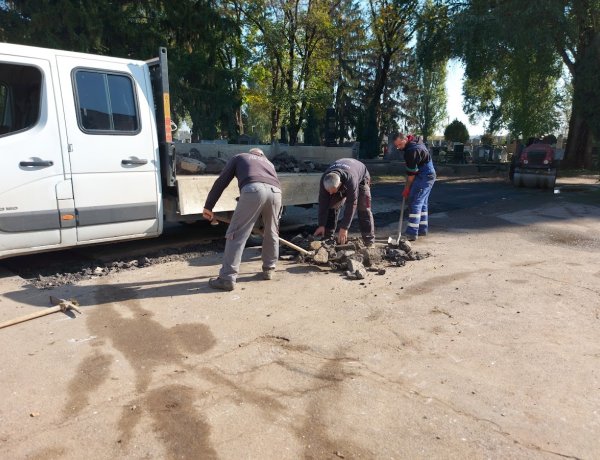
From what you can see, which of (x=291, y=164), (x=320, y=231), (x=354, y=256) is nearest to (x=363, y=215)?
(x=320, y=231)

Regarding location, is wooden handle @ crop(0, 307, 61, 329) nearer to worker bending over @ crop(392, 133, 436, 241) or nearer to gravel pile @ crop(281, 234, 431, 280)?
gravel pile @ crop(281, 234, 431, 280)

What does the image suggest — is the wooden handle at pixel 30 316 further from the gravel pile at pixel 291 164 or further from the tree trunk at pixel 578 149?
the tree trunk at pixel 578 149

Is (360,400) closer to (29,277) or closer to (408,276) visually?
(408,276)

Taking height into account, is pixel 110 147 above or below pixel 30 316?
above

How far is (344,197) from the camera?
6402mm

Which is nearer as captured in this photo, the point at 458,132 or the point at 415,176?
the point at 415,176

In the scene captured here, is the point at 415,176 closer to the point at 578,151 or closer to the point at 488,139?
the point at 578,151

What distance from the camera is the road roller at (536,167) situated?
1536 centimetres

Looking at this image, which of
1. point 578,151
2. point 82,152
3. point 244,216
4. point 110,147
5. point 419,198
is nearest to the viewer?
point 244,216

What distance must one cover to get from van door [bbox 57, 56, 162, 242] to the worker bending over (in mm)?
3887

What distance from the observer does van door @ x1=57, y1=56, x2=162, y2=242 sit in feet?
17.1

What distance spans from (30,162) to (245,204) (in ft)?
7.27

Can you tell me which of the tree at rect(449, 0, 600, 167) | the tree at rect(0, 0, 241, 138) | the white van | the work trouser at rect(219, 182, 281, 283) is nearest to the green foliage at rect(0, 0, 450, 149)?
the tree at rect(0, 0, 241, 138)

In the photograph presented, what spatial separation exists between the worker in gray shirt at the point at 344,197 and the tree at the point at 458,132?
3927 centimetres
